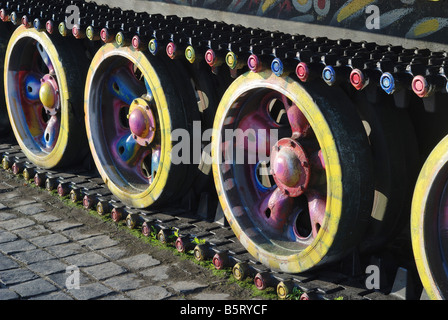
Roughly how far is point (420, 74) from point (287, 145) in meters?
1.36

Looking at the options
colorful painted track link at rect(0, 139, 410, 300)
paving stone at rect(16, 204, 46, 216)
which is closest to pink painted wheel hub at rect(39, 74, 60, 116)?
colorful painted track link at rect(0, 139, 410, 300)

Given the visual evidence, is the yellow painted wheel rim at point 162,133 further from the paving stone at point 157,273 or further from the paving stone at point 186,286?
the paving stone at point 186,286

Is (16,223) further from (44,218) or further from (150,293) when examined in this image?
(150,293)

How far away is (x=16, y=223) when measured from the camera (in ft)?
22.8

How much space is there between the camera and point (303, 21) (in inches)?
221

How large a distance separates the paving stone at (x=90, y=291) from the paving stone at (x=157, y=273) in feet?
1.18

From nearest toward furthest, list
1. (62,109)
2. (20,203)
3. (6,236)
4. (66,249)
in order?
(66,249) < (6,236) < (20,203) < (62,109)

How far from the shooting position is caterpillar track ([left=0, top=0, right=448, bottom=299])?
16.1ft

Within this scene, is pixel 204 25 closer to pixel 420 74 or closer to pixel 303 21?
pixel 303 21

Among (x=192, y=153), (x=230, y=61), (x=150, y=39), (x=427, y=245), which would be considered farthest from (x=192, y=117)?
(x=427, y=245)

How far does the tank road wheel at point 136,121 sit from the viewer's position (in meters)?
6.44

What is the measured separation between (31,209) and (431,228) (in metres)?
3.96

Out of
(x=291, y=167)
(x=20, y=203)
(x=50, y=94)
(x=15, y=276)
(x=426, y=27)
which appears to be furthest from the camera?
(x=50, y=94)

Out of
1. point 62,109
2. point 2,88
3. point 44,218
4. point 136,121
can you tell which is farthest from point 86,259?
point 2,88
